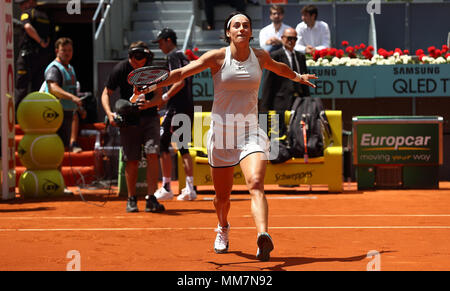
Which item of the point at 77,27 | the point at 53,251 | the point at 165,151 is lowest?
the point at 53,251

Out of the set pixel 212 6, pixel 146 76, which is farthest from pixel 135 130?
pixel 212 6

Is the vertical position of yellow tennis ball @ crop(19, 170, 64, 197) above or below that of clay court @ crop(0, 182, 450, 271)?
above

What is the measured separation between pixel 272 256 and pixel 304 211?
12.1ft

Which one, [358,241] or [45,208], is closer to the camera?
[358,241]

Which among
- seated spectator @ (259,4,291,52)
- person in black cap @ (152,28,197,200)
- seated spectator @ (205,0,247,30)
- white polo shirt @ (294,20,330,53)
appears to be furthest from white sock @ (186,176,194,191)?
seated spectator @ (205,0,247,30)

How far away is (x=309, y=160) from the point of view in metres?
13.1

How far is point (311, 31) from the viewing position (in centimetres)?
1656

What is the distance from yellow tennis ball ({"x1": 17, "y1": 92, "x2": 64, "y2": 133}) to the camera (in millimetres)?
12719

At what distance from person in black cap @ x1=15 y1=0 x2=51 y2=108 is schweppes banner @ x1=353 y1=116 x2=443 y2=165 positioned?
6568mm

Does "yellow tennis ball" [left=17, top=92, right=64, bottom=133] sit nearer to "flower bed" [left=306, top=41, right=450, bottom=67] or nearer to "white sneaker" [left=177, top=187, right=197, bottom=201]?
"white sneaker" [left=177, top=187, right=197, bottom=201]

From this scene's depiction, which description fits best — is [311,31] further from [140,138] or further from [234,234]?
[234,234]

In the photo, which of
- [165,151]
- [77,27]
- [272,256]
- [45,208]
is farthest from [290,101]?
[77,27]

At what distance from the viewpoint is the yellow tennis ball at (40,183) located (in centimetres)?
1273
